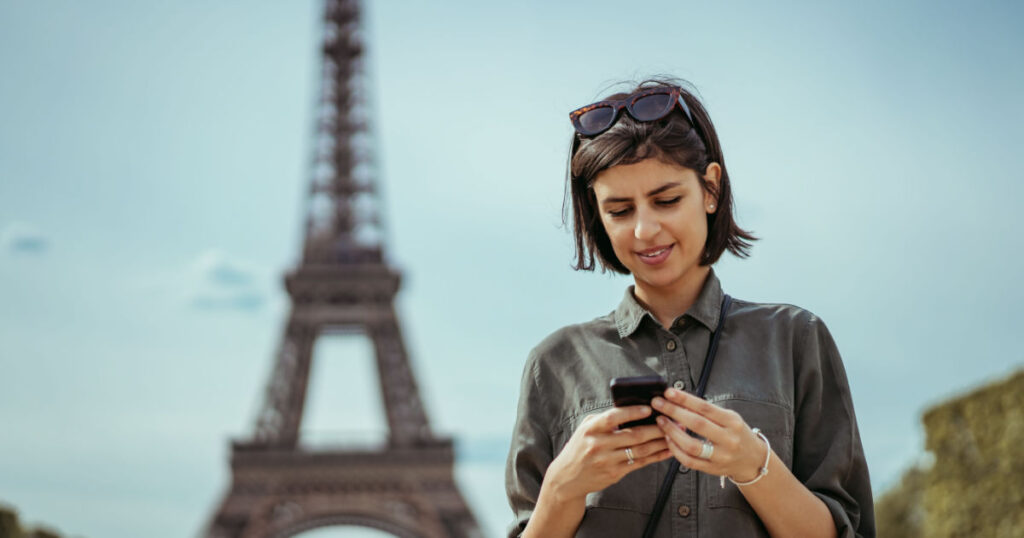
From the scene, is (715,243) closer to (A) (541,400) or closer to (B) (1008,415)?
(A) (541,400)

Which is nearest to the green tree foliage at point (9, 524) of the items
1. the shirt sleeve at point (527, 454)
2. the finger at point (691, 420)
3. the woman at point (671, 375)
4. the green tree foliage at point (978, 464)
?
the green tree foliage at point (978, 464)

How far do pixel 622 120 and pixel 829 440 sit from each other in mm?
703

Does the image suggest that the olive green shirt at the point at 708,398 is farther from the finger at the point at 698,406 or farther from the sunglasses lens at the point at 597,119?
the sunglasses lens at the point at 597,119

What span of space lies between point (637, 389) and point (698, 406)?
0.10m

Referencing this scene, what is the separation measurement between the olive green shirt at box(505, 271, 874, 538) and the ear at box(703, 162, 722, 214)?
139 millimetres

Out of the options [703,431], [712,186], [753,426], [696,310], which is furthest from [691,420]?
[712,186]

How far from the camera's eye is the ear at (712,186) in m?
2.29

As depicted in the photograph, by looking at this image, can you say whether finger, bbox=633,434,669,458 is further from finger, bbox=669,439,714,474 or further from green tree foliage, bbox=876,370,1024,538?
green tree foliage, bbox=876,370,1024,538

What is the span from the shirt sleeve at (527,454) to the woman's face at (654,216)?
0.31 metres

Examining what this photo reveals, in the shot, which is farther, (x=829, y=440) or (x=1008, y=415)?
(x=1008, y=415)

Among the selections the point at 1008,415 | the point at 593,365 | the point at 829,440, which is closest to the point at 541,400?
the point at 593,365

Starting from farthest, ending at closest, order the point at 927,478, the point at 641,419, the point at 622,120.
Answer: the point at 927,478 < the point at 622,120 < the point at 641,419

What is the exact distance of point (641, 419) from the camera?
193 centimetres

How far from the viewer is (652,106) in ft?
7.34
